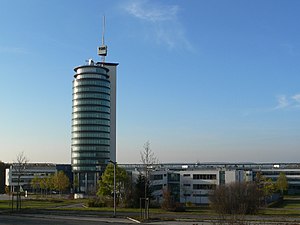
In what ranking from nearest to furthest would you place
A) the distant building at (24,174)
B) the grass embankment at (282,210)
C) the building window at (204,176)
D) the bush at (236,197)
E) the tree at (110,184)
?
the bush at (236,197), the grass embankment at (282,210), the tree at (110,184), the building window at (204,176), the distant building at (24,174)

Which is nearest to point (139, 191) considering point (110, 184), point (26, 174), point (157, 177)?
point (110, 184)

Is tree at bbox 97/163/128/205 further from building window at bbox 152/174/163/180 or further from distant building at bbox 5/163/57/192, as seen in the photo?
distant building at bbox 5/163/57/192

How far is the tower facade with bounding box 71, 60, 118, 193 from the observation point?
458 ft

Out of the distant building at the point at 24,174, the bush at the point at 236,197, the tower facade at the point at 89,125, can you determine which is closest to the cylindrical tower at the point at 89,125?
the tower facade at the point at 89,125

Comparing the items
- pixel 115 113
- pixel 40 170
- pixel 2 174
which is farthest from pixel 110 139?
pixel 2 174

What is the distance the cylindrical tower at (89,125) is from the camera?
140 m

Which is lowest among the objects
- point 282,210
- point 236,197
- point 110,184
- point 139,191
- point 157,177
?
point 282,210

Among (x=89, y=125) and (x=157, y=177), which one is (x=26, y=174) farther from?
(x=157, y=177)

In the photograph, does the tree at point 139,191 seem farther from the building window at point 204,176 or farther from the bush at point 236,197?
the building window at point 204,176

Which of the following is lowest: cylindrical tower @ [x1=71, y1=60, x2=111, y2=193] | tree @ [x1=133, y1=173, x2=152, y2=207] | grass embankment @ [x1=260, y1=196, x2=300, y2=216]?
grass embankment @ [x1=260, y1=196, x2=300, y2=216]

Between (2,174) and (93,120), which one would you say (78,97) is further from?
(2,174)

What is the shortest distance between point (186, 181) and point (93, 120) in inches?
1700

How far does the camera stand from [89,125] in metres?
139

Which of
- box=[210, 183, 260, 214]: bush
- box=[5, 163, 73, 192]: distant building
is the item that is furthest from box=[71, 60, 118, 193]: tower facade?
box=[210, 183, 260, 214]: bush
